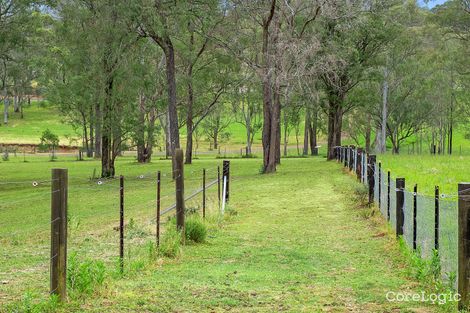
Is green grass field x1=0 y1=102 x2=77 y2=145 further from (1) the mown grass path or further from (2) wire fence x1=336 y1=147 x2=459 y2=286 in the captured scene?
(2) wire fence x1=336 y1=147 x2=459 y2=286

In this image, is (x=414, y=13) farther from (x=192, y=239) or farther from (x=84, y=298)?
(x=84, y=298)

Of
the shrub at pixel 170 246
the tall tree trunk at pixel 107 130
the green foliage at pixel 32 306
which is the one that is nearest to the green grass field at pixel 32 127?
the tall tree trunk at pixel 107 130

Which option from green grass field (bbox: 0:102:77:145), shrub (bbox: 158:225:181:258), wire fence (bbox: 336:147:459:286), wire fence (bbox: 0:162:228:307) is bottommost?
wire fence (bbox: 0:162:228:307)

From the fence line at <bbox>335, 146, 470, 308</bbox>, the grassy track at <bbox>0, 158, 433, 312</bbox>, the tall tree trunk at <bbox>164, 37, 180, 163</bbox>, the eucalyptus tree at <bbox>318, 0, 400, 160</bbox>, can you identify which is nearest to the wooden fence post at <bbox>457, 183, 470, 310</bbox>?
the fence line at <bbox>335, 146, 470, 308</bbox>

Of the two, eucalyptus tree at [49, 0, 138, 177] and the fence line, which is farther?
eucalyptus tree at [49, 0, 138, 177]

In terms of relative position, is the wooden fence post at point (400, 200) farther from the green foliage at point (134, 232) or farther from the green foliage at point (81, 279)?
the green foliage at point (81, 279)

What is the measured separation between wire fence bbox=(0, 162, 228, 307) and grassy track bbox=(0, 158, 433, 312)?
0.54 m

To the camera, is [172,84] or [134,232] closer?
[134,232]

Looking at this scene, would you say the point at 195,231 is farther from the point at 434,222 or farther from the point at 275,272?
the point at 434,222

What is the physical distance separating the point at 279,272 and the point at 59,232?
3620mm

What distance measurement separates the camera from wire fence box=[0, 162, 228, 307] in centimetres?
885

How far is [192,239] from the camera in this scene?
39.3 feet

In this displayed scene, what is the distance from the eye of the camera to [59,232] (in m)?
6.83

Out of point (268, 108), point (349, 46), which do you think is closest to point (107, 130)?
point (268, 108)
